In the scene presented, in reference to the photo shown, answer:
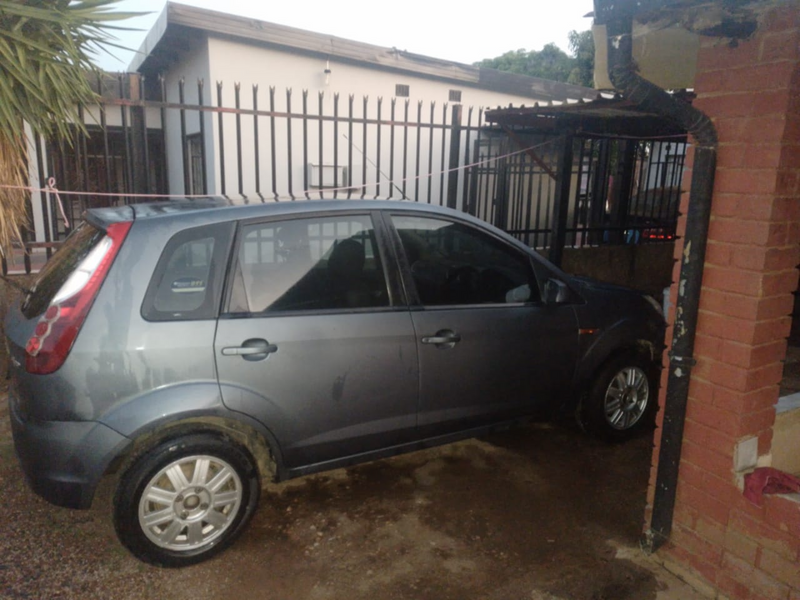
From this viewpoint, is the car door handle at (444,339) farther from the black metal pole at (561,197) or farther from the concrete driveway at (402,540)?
the black metal pole at (561,197)

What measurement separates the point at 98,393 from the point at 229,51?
834 cm

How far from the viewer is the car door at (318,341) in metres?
2.84

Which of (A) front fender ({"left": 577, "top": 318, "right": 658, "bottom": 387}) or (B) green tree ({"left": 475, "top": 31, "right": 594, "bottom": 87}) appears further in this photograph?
(B) green tree ({"left": 475, "top": 31, "right": 594, "bottom": 87})

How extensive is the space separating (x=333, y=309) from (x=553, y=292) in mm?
1447

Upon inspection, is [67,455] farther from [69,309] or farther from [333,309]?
[333,309]

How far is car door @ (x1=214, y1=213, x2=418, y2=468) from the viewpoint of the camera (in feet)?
9.31

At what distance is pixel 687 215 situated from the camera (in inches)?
101

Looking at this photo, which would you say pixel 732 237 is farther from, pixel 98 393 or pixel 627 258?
pixel 627 258

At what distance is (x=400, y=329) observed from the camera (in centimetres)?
319

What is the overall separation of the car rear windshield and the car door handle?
67.2 inches

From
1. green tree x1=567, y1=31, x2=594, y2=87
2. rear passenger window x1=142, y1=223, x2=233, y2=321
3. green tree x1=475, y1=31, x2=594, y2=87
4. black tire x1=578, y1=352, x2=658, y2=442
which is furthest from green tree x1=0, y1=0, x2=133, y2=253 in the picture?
green tree x1=475, y1=31, x2=594, y2=87

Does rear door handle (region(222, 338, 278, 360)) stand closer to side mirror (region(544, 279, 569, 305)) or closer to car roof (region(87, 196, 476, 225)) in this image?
car roof (region(87, 196, 476, 225))

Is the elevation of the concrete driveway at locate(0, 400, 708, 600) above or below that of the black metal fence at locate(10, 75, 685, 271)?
below

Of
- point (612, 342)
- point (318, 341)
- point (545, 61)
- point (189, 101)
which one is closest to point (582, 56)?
point (545, 61)
